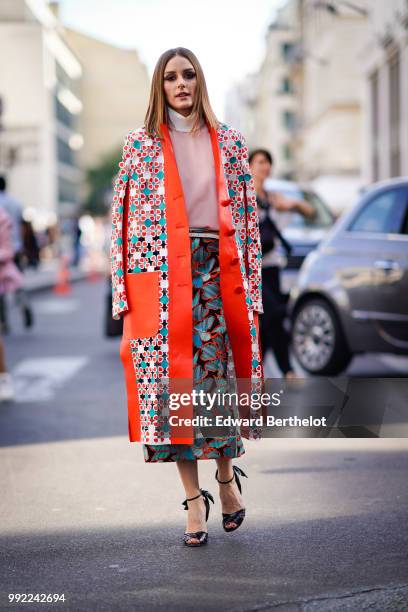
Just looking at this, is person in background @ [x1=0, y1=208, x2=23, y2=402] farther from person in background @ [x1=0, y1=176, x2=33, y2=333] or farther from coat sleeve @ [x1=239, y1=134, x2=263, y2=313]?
coat sleeve @ [x1=239, y1=134, x2=263, y2=313]

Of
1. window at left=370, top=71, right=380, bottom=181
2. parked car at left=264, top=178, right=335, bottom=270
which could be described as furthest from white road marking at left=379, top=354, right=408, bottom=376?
window at left=370, top=71, right=380, bottom=181

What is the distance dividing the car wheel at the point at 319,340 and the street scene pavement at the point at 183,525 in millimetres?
2299

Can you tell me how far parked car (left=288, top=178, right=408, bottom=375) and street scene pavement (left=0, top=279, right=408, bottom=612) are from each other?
7.41ft

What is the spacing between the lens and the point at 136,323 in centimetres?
459

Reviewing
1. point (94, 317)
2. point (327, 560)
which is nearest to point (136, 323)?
point (327, 560)

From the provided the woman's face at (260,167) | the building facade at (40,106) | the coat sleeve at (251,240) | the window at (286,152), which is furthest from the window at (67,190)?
the coat sleeve at (251,240)

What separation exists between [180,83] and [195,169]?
1.05ft

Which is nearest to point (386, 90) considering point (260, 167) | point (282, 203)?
point (282, 203)

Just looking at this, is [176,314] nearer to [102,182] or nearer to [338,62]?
[338,62]

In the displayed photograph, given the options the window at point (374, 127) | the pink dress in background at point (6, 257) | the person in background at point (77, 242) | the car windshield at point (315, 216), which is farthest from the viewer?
the person in background at point (77, 242)

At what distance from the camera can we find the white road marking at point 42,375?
31.3 ft

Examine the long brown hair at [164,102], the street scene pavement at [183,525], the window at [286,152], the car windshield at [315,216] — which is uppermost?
the window at [286,152]

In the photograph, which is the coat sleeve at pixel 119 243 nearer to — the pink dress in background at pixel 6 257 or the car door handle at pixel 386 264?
the car door handle at pixel 386 264

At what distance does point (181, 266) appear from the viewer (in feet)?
14.6
